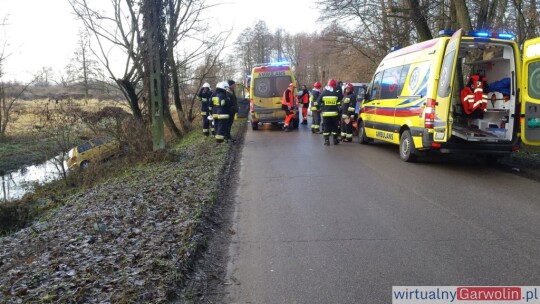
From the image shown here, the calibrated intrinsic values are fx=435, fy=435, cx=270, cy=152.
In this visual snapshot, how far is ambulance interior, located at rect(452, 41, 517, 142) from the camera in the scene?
8434 mm

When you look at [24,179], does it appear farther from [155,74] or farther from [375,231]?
[375,231]

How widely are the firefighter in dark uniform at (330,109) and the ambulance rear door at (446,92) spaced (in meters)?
4.23

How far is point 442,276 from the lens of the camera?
152 inches

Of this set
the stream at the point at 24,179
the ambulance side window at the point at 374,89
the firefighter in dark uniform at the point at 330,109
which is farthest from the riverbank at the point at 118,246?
the stream at the point at 24,179

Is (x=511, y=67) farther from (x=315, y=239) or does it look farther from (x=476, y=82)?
(x=315, y=239)

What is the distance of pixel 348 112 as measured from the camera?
1298cm

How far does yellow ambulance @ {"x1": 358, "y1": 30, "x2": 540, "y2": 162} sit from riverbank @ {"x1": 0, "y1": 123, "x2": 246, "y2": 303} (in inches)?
163

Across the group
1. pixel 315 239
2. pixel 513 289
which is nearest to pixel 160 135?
pixel 315 239

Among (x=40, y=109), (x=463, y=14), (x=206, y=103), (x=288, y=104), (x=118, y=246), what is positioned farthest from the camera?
(x=288, y=104)

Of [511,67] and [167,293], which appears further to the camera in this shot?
[511,67]

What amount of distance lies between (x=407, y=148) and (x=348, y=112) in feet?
12.2

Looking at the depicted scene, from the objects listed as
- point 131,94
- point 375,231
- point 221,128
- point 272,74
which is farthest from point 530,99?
point 131,94

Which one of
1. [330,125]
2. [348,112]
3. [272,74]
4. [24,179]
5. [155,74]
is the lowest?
[24,179]

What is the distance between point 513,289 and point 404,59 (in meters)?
7.21
